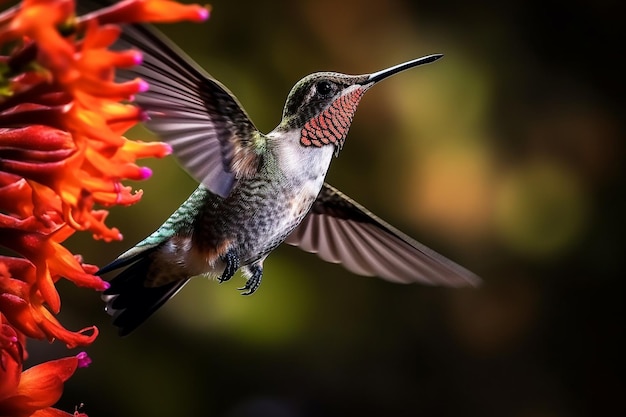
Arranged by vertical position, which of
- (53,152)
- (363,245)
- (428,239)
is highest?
(53,152)

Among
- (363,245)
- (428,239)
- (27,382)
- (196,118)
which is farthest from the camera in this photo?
(428,239)

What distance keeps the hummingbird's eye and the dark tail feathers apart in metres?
0.36

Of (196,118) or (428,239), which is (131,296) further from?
(428,239)

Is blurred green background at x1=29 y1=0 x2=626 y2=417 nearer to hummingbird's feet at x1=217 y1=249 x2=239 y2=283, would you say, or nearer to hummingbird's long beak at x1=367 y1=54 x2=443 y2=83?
hummingbird's feet at x1=217 y1=249 x2=239 y2=283

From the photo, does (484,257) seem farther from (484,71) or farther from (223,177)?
(223,177)

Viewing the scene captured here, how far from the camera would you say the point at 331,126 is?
1.38m

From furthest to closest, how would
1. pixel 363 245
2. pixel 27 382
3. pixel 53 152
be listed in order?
pixel 363 245 < pixel 27 382 < pixel 53 152

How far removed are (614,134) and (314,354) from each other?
1.27 meters

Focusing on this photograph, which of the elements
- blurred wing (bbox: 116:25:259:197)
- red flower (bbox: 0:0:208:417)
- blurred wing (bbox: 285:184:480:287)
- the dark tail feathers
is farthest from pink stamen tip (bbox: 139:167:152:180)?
blurred wing (bbox: 285:184:480:287)

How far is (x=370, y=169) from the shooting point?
9.25 ft

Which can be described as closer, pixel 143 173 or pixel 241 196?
pixel 143 173

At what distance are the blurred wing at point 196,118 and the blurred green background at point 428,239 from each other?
1.16 meters

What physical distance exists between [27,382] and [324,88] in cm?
67

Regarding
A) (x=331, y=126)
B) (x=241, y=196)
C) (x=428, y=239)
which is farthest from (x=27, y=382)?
(x=428, y=239)
